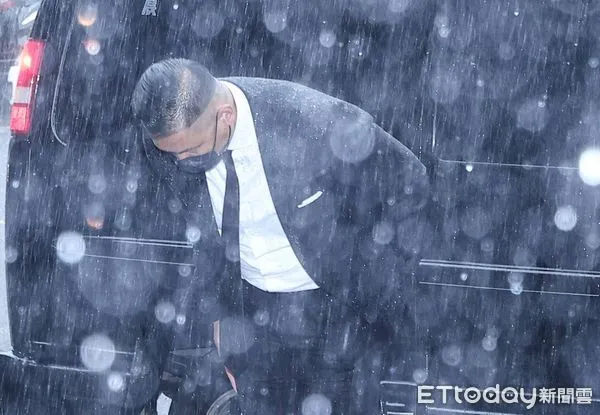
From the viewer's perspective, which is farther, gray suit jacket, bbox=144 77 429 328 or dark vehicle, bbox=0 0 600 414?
dark vehicle, bbox=0 0 600 414

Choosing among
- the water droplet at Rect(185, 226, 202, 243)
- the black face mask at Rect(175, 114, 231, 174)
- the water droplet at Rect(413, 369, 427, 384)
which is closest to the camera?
the black face mask at Rect(175, 114, 231, 174)

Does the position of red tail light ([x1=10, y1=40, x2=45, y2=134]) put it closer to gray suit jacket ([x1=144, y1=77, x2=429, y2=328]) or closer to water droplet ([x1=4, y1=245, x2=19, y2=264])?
water droplet ([x1=4, y1=245, x2=19, y2=264])

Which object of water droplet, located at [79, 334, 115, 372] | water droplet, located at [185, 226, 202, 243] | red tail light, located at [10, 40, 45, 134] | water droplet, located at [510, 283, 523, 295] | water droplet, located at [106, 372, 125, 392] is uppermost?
red tail light, located at [10, 40, 45, 134]

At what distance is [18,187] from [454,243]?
1.70 metres

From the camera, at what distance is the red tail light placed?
3.14 metres

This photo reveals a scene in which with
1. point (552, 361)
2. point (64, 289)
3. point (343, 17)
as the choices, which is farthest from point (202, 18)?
point (552, 361)

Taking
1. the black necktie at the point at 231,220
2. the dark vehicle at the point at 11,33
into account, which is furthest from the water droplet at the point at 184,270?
the dark vehicle at the point at 11,33

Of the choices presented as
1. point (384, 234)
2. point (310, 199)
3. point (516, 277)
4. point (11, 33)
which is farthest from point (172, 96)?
point (11, 33)

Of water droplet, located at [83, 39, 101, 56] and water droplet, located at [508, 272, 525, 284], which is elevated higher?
water droplet, located at [83, 39, 101, 56]

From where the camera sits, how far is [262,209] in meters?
2.66

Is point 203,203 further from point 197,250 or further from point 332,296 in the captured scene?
point 332,296

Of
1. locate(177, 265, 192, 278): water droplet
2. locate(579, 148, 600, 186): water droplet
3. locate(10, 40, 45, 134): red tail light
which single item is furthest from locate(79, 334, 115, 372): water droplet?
locate(579, 148, 600, 186): water droplet

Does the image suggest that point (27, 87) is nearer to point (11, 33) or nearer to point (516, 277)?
point (516, 277)

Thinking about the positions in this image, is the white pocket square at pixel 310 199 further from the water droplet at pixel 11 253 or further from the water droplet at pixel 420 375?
the water droplet at pixel 11 253
